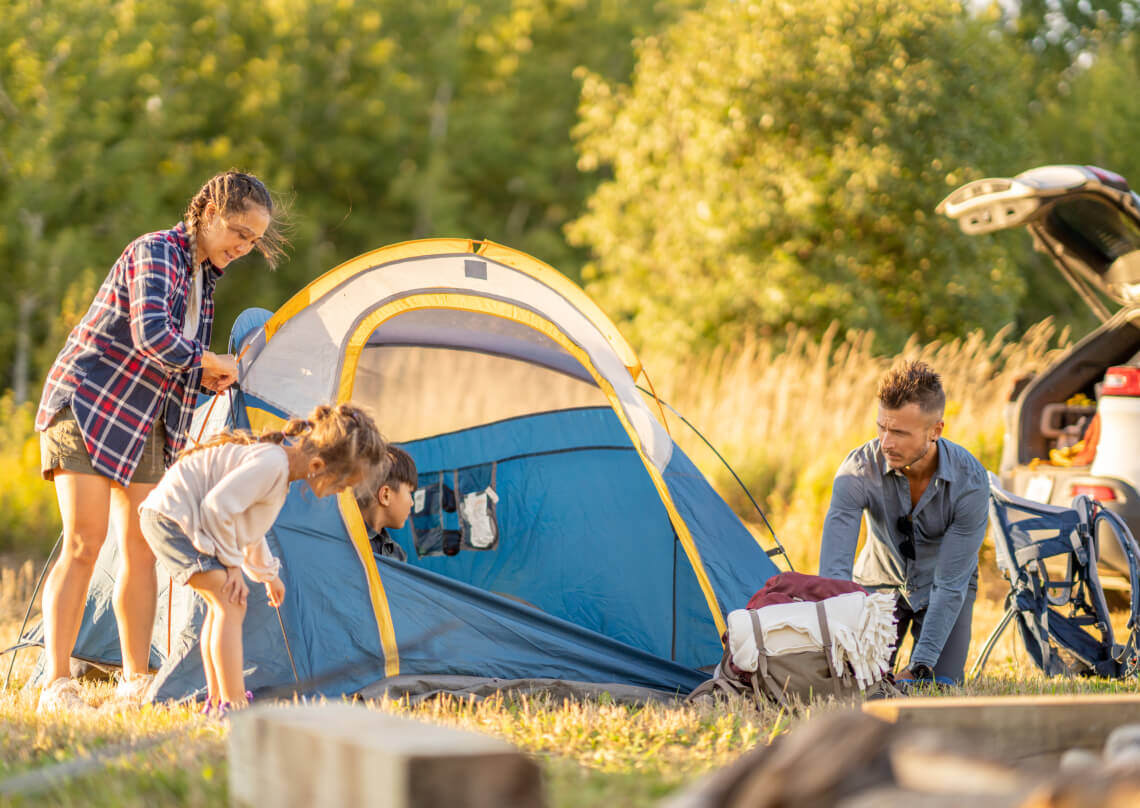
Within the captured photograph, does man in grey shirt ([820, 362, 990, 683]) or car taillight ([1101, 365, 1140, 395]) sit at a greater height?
car taillight ([1101, 365, 1140, 395])

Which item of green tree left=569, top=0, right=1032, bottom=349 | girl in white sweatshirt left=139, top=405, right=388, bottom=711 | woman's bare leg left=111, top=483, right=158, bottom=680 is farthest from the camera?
green tree left=569, top=0, right=1032, bottom=349

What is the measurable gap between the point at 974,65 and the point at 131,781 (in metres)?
11.0

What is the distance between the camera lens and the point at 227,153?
18344 millimetres

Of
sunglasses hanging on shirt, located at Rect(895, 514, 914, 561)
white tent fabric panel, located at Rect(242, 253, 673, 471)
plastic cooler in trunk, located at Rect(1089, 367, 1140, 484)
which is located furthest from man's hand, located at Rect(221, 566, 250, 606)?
plastic cooler in trunk, located at Rect(1089, 367, 1140, 484)

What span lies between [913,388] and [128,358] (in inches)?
98.0

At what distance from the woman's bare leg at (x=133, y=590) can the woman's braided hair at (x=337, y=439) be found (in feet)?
1.37

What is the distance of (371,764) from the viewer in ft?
5.53

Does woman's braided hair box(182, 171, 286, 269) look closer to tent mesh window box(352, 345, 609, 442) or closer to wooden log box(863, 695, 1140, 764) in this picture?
tent mesh window box(352, 345, 609, 442)

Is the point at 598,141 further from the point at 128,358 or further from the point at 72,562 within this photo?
the point at 72,562

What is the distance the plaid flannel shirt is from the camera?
3426mm

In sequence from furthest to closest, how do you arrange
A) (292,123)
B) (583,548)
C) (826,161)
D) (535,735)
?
(292,123)
(826,161)
(583,548)
(535,735)

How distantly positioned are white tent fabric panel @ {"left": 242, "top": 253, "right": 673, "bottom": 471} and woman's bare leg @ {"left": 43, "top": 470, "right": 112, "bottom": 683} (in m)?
0.67

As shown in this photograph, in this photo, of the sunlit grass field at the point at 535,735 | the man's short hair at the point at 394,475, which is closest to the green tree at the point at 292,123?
the sunlit grass field at the point at 535,735

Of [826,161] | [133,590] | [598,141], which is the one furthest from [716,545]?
[598,141]
